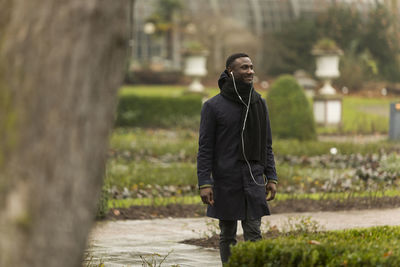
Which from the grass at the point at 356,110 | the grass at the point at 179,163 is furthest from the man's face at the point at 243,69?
the grass at the point at 356,110

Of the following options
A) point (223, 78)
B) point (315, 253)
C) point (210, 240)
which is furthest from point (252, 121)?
Result: point (210, 240)

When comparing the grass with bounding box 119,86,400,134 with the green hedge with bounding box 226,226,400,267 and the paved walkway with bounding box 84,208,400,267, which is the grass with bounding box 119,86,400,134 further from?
the green hedge with bounding box 226,226,400,267

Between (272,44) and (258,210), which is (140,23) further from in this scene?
(258,210)

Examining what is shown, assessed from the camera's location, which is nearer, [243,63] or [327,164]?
[243,63]

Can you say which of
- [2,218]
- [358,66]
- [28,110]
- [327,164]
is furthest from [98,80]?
[358,66]

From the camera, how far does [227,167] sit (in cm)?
554

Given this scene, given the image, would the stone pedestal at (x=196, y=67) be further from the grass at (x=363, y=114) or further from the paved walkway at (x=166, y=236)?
Result: the paved walkway at (x=166, y=236)

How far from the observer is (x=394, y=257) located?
14.1 feet

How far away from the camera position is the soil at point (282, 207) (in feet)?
32.6

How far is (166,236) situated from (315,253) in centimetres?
412

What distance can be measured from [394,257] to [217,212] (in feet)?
4.94

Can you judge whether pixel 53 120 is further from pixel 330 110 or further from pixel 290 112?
pixel 330 110

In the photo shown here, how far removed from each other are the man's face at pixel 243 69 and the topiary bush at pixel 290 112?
13.8m

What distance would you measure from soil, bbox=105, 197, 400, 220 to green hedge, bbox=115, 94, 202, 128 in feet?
49.6
